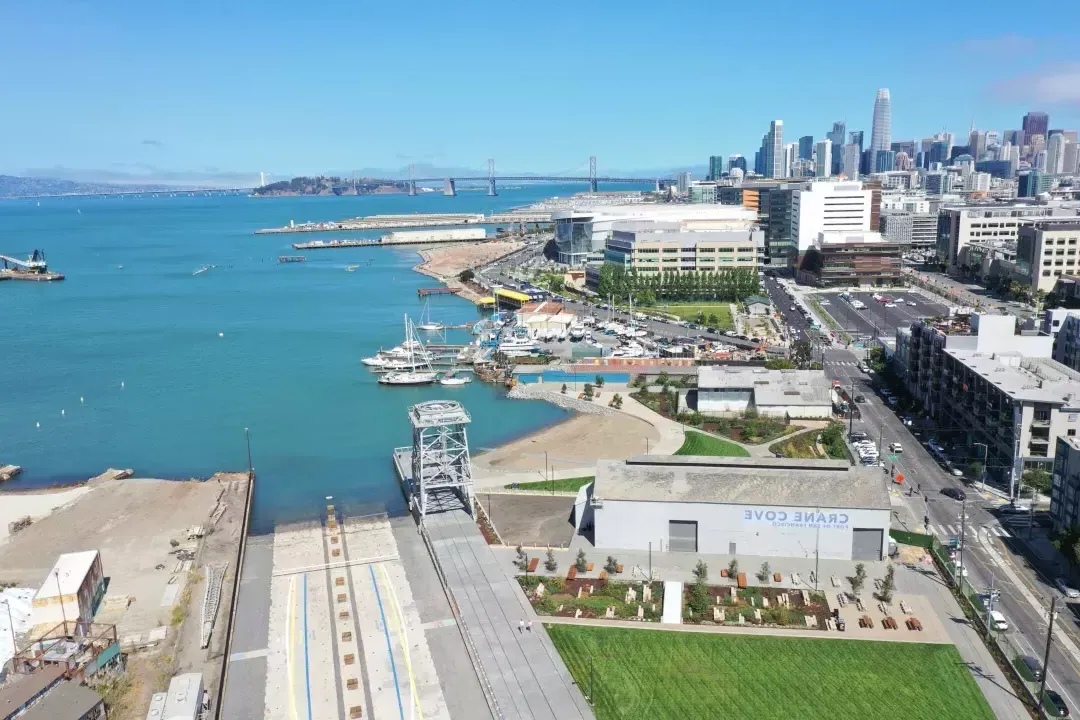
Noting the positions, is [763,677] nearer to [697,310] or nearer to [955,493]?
[955,493]

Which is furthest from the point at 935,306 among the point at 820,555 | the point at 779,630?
the point at 779,630

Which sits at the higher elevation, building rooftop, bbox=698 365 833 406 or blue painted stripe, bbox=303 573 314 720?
building rooftop, bbox=698 365 833 406

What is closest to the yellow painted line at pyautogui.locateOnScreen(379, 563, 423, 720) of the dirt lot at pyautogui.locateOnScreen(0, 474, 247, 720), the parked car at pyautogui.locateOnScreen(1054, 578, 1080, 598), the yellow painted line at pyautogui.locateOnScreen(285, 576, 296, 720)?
the yellow painted line at pyautogui.locateOnScreen(285, 576, 296, 720)

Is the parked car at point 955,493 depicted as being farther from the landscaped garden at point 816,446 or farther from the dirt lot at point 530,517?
the dirt lot at point 530,517

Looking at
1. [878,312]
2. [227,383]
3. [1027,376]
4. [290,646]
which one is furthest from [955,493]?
[878,312]

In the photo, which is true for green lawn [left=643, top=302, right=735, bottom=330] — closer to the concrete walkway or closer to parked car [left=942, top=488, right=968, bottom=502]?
parked car [left=942, top=488, right=968, bottom=502]

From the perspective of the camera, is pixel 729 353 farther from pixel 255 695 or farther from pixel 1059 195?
pixel 1059 195
